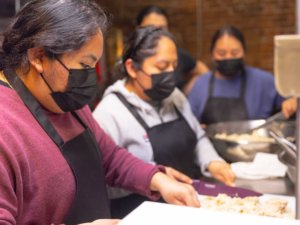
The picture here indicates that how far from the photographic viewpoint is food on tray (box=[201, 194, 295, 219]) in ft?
3.93

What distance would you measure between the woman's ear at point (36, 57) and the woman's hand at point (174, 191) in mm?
472

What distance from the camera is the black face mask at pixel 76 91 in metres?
1.04

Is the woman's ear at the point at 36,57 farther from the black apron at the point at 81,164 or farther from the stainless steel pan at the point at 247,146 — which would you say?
the stainless steel pan at the point at 247,146

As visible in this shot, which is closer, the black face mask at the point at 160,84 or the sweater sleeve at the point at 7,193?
the sweater sleeve at the point at 7,193

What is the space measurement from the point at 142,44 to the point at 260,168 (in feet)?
2.26

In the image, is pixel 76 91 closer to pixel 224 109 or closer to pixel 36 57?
pixel 36 57

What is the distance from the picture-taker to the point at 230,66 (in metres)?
2.52

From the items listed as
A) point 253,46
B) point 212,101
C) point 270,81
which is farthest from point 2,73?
point 253,46

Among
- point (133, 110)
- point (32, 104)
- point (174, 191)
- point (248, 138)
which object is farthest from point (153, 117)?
point (32, 104)

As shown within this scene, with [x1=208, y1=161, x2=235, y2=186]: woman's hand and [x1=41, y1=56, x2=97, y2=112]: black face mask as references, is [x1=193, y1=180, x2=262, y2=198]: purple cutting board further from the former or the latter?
[x1=41, y1=56, x2=97, y2=112]: black face mask

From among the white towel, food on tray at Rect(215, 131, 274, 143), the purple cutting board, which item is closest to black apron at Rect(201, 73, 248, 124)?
food on tray at Rect(215, 131, 274, 143)

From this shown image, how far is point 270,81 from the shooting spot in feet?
8.39

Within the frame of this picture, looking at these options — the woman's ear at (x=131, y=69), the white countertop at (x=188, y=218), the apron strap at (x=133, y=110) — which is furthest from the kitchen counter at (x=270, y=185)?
the white countertop at (x=188, y=218)

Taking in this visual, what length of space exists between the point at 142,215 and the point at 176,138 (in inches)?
35.3
